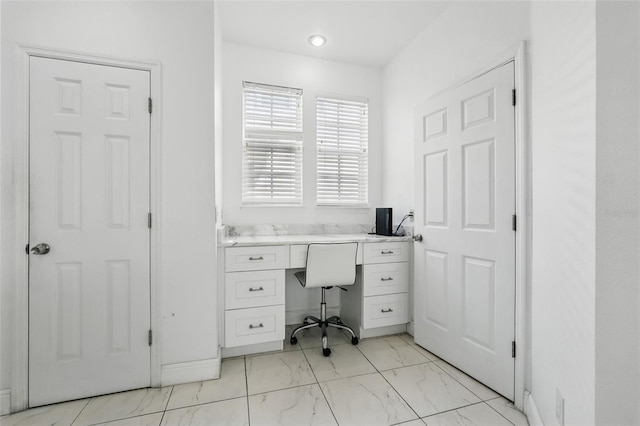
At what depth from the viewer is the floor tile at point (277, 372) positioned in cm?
182

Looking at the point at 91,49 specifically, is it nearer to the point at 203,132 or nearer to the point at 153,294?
the point at 203,132

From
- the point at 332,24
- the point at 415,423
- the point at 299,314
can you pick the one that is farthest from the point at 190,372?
the point at 332,24

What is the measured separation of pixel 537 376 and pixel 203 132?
2363 millimetres

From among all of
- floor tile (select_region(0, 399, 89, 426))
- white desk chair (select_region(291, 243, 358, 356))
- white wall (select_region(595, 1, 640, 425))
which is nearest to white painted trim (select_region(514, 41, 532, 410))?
white wall (select_region(595, 1, 640, 425))

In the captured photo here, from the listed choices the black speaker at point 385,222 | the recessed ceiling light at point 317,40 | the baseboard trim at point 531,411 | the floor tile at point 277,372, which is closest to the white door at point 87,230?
the floor tile at point 277,372

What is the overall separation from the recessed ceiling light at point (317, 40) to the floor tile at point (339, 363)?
275 cm

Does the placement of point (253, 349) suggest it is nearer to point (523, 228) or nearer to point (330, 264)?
point (330, 264)

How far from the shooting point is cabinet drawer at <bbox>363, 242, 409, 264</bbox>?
2.44 meters

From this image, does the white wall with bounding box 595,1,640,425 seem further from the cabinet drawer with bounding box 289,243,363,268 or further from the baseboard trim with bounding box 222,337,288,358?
the baseboard trim with bounding box 222,337,288,358

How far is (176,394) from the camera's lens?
1.72 m

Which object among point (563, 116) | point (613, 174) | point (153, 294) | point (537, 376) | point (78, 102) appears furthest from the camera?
point (153, 294)

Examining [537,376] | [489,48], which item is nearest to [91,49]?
[489,48]

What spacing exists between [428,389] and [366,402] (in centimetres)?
43

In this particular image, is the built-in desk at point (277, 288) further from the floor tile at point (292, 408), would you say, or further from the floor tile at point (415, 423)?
the floor tile at point (415, 423)
